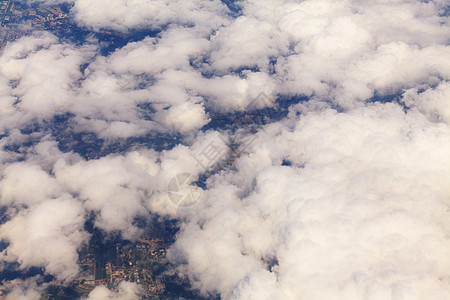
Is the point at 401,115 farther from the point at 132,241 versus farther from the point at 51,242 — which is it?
the point at 51,242

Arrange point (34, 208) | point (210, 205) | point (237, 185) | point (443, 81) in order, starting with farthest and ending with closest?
point (443, 81)
point (237, 185)
point (210, 205)
point (34, 208)

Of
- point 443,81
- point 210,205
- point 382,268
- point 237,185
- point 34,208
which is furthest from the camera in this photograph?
point 443,81

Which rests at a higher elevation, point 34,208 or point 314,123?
point 314,123

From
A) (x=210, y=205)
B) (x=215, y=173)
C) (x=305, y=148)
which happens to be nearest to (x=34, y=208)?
(x=210, y=205)

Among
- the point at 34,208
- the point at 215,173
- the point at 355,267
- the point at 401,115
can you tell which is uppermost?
the point at 401,115

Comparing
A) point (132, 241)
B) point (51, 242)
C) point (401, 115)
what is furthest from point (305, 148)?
point (51, 242)

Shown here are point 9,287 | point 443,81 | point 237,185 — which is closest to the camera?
point 9,287

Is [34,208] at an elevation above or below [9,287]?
above

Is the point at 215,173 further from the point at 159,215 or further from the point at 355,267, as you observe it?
the point at 355,267

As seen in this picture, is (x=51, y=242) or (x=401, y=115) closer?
(x=51, y=242)
